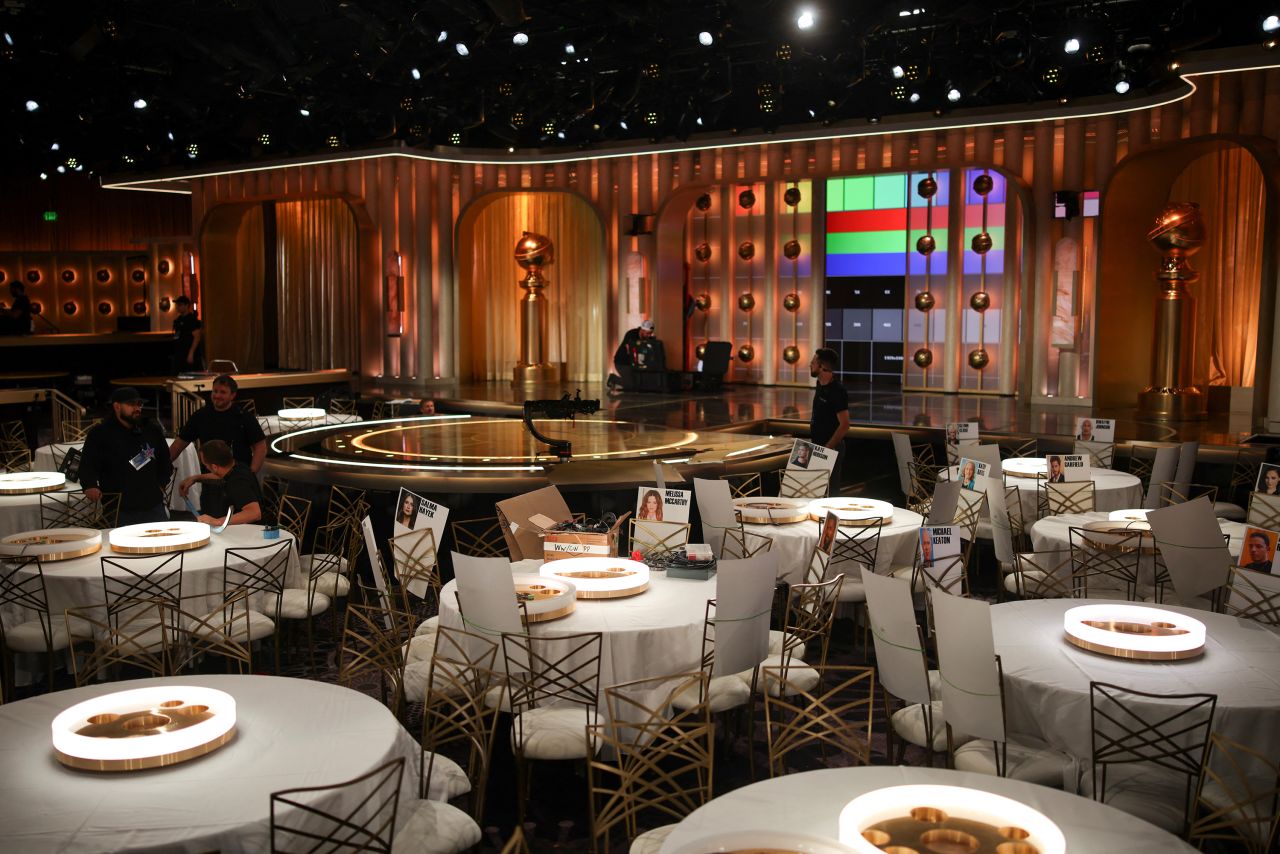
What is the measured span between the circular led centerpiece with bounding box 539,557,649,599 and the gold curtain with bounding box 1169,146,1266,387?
11145 millimetres

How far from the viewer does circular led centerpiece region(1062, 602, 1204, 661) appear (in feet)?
12.1

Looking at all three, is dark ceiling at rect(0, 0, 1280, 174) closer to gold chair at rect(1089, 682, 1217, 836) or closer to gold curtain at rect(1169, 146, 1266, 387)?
gold curtain at rect(1169, 146, 1266, 387)

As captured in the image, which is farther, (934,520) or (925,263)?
(925,263)

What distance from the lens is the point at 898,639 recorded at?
378 cm

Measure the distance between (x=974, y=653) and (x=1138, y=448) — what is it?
725cm

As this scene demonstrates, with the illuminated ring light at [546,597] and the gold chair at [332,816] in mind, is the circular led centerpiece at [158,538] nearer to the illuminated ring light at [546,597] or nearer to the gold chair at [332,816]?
the illuminated ring light at [546,597]

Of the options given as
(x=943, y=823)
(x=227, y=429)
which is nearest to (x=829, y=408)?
(x=227, y=429)

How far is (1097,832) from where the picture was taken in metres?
2.44

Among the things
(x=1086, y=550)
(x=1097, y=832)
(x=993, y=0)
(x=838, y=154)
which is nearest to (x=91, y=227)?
(x=838, y=154)

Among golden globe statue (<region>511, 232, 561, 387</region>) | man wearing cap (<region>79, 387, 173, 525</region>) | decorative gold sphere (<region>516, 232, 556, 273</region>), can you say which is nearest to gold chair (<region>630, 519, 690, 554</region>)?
man wearing cap (<region>79, 387, 173, 525</region>)

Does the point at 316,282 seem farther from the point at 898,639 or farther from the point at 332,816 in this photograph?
the point at 332,816

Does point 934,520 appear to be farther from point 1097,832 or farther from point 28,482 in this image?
point 28,482

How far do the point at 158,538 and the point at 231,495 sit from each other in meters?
0.94

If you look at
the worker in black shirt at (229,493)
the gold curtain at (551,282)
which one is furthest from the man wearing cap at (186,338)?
the worker in black shirt at (229,493)
